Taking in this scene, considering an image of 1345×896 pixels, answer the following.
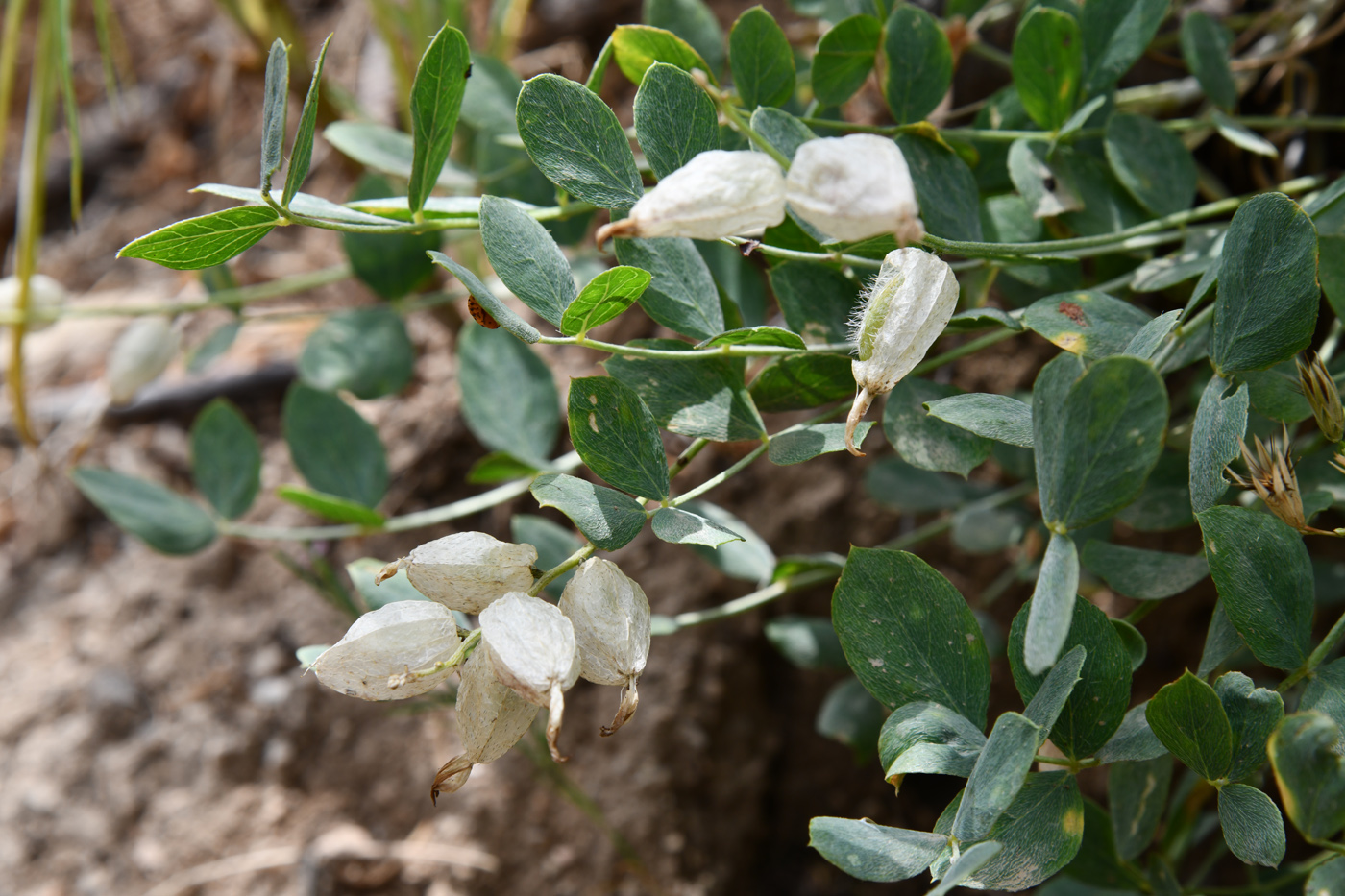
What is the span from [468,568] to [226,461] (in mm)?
499

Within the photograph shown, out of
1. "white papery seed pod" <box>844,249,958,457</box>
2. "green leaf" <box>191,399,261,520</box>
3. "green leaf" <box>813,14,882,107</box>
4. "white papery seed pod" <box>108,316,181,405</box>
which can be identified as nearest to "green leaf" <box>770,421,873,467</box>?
"white papery seed pod" <box>844,249,958,457</box>

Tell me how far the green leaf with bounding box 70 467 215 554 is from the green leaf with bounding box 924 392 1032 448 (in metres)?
0.64

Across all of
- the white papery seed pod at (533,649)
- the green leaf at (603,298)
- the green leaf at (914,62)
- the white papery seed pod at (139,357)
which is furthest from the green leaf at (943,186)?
the white papery seed pod at (139,357)

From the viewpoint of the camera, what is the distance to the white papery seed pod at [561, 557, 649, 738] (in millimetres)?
366

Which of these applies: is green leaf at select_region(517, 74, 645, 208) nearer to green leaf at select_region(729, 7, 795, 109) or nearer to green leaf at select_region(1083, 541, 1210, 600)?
green leaf at select_region(729, 7, 795, 109)

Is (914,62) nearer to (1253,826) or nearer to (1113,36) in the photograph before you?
(1113,36)

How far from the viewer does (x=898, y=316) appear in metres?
0.36

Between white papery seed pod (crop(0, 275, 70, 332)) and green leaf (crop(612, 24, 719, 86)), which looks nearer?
green leaf (crop(612, 24, 719, 86))

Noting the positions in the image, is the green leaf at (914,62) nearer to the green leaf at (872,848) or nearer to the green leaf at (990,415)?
the green leaf at (990,415)

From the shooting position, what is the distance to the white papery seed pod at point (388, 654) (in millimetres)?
356

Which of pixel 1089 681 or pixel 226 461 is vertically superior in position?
pixel 1089 681

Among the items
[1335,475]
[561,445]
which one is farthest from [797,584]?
[561,445]

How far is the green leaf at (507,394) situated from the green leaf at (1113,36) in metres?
0.42

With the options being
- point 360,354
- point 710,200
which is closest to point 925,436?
point 710,200
